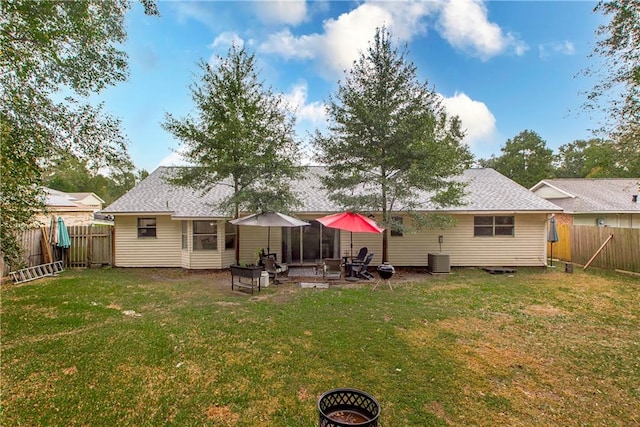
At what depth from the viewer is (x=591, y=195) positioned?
20.5 m

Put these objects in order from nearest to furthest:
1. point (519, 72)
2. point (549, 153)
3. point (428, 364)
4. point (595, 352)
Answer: point (428, 364)
point (595, 352)
point (519, 72)
point (549, 153)

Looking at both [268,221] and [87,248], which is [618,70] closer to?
[268,221]

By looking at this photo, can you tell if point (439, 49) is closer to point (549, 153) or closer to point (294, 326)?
point (294, 326)

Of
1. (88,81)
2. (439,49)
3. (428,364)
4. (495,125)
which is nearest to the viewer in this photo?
(428,364)

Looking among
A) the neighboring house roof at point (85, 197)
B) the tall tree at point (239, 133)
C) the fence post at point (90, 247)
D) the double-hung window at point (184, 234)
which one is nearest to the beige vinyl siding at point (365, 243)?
the tall tree at point (239, 133)

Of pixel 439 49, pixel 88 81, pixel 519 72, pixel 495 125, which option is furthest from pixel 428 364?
pixel 495 125

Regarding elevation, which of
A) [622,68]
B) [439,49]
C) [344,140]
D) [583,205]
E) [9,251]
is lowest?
[9,251]

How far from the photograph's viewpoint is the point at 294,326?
6012mm

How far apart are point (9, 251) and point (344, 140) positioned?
9.18m

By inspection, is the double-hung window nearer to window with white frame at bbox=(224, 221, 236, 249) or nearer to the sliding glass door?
window with white frame at bbox=(224, 221, 236, 249)

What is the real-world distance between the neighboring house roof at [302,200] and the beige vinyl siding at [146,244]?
2.07 feet

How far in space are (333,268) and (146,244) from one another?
26.6 feet

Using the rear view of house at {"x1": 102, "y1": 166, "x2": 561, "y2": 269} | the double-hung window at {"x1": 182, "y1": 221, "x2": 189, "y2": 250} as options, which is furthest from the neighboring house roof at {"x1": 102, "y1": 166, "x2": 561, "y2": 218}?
the double-hung window at {"x1": 182, "y1": 221, "x2": 189, "y2": 250}

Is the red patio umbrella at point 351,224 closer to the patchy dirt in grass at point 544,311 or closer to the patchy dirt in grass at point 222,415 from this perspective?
the patchy dirt in grass at point 544,311
